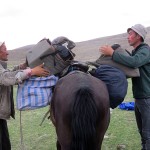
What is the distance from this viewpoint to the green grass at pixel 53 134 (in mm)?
6477

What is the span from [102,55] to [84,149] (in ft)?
5.26

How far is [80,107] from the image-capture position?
128 inches

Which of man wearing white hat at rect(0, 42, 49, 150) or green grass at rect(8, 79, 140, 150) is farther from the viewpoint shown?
green grass at rect(8, 79, 140, 150)

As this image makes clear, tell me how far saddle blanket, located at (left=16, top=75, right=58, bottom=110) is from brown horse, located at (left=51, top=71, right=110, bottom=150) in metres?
0.37

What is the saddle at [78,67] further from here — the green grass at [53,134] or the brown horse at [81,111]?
the green grass at [53,134]

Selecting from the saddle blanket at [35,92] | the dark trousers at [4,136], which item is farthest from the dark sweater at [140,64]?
the dark trousers at [4,136]

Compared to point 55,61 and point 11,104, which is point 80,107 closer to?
point 55,61

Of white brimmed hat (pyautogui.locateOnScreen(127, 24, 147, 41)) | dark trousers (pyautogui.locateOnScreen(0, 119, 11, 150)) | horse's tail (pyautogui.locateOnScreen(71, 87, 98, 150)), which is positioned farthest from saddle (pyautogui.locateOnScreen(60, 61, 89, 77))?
dark trousers (pyautogui.locateOnScreen(0, 119, 11, 150))

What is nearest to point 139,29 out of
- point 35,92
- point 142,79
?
point 142,79

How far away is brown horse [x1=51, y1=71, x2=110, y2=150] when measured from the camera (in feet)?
10.7

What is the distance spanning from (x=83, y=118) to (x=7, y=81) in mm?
1406

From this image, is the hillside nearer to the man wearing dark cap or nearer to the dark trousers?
the dark trousers

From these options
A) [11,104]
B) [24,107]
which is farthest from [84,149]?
[11,104]

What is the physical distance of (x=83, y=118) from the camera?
3.25 meters
